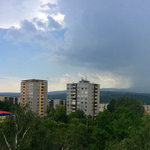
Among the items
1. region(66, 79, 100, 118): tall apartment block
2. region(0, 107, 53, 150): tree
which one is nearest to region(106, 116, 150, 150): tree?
region(0, 107, 53, 150): tree

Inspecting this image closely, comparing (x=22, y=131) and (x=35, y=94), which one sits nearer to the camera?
(x=22, y=131)

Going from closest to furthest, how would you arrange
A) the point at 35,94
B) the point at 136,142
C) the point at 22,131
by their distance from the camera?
the point at 136,142
the point at 22,131
the point at 35,94

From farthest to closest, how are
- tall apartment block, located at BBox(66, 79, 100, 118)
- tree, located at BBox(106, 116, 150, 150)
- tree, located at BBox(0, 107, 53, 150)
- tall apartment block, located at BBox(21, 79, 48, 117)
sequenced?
1. tall apartment block, located at BBox(21, 79, 48, 117)
2. tall apartment block, located at BBox(66, 79, 100, 118)
3. tree, located at BBox(0, 107, 53, 150)
4. tree, located at BBox(106, 116, 150, 150)

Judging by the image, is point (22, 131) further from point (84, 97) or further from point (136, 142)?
point (84, 97)

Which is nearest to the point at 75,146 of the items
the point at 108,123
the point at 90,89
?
the point at 108,123

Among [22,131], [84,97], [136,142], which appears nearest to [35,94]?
[84,97]

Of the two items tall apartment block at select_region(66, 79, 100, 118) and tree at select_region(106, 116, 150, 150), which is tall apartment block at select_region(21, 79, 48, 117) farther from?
tree at select_region(106, 116, 150, 150)
